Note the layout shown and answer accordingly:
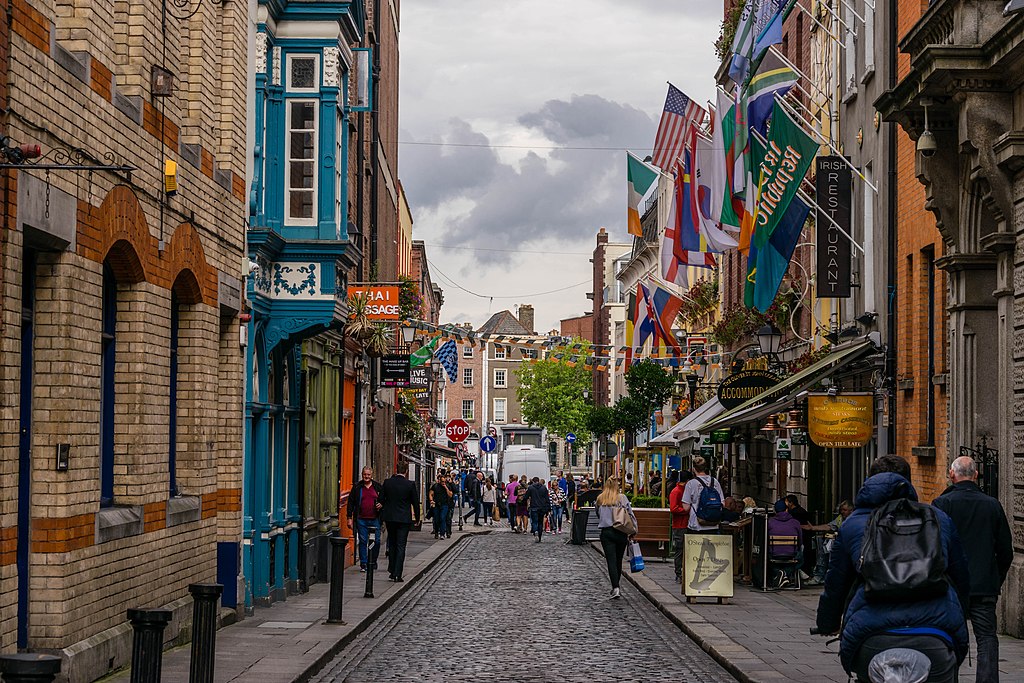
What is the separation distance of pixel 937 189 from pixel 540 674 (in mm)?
7712

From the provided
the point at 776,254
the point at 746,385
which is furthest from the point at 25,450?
the point at 746,385

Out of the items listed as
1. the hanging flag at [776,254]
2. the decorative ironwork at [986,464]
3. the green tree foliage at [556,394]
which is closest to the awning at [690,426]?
the hanging flag at [776,254]

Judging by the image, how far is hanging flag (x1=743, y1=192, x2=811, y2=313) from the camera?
24141 mm

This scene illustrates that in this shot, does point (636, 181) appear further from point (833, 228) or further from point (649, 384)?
point (649, 384)

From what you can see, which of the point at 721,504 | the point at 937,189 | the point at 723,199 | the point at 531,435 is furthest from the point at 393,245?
the point at 531,435

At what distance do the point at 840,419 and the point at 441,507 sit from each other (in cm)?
2276

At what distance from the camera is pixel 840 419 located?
73.9 feet

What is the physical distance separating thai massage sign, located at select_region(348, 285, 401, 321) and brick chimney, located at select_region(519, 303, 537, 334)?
130814 millimetres

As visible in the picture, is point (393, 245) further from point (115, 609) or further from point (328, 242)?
point (115, 609)

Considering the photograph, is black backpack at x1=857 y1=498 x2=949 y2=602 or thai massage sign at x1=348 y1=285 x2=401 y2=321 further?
thai massage sign at x1=348 y1=285 x2=401 y2=321

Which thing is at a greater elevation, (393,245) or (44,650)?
(393,245)

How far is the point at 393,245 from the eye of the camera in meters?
49.7

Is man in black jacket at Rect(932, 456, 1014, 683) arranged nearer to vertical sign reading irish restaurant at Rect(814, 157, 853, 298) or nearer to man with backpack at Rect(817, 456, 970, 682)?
man with backpack at Rect(817, 456, 970, 682)

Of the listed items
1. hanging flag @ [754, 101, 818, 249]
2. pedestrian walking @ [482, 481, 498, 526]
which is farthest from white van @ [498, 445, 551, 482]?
hanging flag @ [754, 101, 818, 249]
